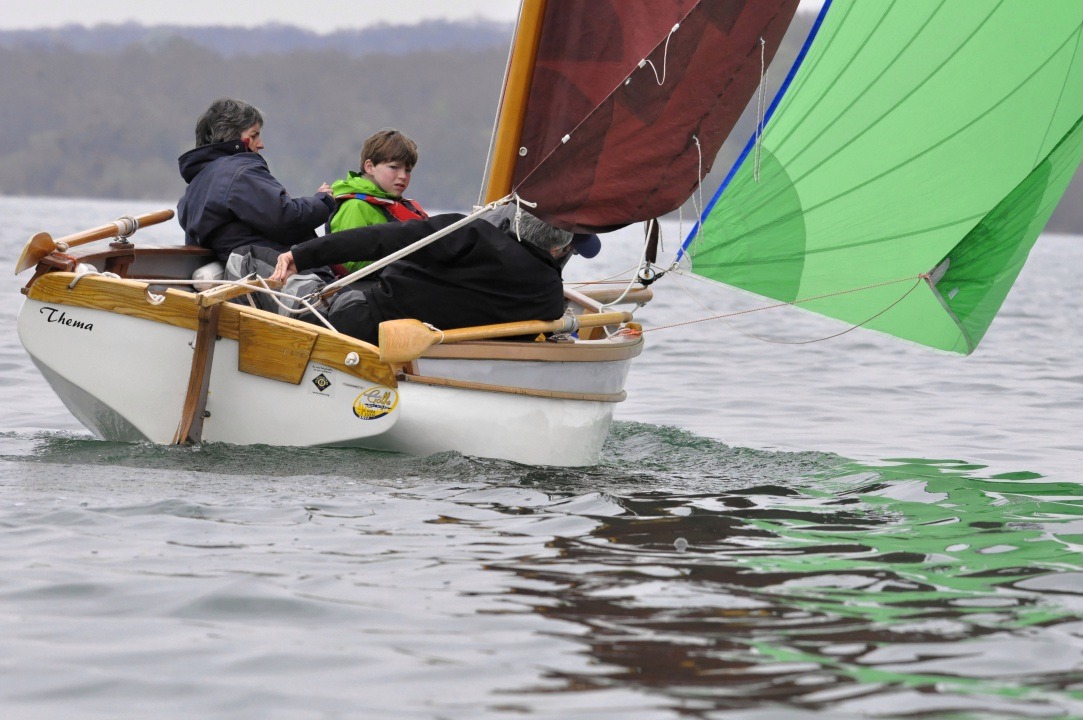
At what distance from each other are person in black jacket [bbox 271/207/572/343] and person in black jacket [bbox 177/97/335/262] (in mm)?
747

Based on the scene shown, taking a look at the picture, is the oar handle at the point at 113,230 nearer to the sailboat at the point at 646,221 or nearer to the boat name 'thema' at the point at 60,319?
the sailboat at the point at 646,221

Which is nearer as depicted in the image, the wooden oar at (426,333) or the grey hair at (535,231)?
the wooden oar at (426,333)

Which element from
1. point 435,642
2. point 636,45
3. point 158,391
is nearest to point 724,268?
point 636,45

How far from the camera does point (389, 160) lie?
19.8ft

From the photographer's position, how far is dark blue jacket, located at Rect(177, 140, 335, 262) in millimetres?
6238

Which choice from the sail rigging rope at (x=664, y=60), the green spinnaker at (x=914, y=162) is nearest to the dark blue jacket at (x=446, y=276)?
the sail rigging rope at (x=664, y=60)

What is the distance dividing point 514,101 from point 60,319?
2.14 m

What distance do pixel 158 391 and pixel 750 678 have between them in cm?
309

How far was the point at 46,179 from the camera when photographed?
358ft

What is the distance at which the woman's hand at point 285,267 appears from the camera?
538 centimetres

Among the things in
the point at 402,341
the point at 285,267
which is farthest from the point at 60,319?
the point at 402,341

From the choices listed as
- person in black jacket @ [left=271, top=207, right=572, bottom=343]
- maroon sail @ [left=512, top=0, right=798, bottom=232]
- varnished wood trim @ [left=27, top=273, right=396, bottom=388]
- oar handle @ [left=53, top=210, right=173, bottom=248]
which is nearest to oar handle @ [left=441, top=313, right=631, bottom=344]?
person in black jacket @ [left=271, top=207, right=572, bottom=343]

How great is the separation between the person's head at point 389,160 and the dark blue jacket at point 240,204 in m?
0.36

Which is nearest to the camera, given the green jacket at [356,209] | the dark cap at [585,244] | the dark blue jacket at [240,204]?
the green jacket at [356,209]
